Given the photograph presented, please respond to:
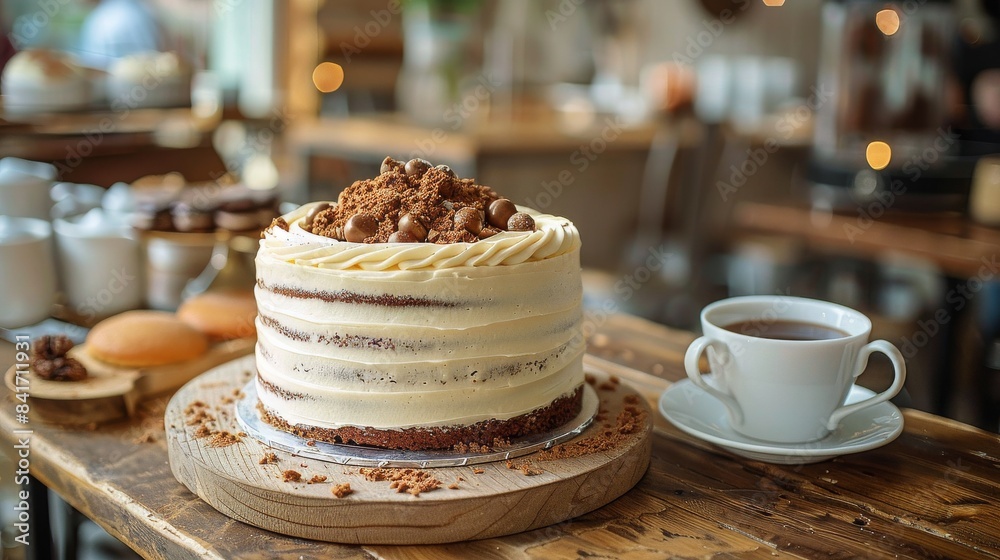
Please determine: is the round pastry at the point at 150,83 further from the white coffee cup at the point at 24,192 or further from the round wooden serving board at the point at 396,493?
the round wooden serving board at the point at 396,493

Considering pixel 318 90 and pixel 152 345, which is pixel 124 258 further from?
pixel 318 90

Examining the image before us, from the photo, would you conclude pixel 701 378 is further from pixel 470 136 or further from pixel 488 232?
pixel 470 136

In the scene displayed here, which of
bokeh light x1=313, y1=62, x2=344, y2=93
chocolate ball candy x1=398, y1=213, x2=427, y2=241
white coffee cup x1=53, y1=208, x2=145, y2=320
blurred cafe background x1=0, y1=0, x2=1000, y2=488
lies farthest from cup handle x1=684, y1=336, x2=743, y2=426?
bokeh light x1=313, y1=62, x2=344, y2=93

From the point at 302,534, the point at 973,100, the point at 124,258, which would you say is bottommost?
the point at 302,534

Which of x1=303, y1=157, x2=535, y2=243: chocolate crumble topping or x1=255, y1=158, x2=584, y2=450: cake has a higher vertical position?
x1=303, y1=157, x2=535, y2=243: chocolate crumble topping

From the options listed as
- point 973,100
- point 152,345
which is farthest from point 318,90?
point 152,345

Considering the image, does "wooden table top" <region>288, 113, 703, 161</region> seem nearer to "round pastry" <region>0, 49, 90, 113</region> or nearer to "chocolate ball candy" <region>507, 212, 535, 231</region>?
"round pastry" <region>0, 49, 90, 113</region>
